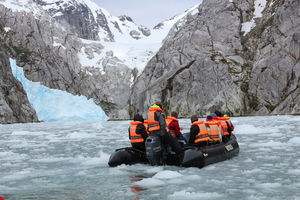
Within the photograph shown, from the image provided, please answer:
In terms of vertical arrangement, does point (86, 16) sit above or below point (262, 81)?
above

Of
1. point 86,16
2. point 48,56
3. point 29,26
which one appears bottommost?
point 48,56

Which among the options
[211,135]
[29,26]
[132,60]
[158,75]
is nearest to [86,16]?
[132,60]

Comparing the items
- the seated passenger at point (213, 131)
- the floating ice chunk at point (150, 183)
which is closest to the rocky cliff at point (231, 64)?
the seated passenger at point (213, 131)

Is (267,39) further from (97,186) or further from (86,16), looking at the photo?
(86,16)

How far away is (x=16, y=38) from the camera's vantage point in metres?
108

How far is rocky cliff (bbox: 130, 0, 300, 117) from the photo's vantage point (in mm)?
61188

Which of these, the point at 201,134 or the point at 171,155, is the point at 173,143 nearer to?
the point at 171,155

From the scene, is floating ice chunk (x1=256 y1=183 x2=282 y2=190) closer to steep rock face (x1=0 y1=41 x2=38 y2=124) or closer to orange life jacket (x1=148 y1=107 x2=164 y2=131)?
orange life jacket (x1=148 y1=107 x2=164 y2=131)

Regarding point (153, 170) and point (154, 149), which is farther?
point (154, 149)

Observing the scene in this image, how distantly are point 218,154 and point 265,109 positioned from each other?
178 feet

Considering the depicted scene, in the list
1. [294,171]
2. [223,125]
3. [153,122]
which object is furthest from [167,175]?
[223,125]

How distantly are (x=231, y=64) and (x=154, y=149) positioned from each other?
65193 mm

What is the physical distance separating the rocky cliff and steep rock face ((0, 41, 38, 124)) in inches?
1133

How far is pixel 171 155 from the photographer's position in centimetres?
1027
